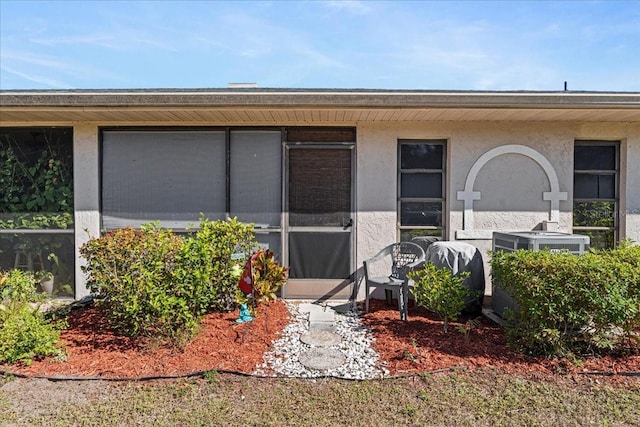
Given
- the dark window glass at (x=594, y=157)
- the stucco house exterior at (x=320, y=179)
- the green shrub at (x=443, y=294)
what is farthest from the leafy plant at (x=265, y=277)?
the dark window glass at (x=594, y=157)

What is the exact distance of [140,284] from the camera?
383 cm

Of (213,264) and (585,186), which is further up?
(585,186)

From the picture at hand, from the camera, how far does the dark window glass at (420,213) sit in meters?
5.84

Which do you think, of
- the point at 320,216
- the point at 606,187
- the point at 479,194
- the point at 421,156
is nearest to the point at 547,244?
the point at 479,194

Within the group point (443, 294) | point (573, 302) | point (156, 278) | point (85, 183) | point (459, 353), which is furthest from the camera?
point (85, 183)

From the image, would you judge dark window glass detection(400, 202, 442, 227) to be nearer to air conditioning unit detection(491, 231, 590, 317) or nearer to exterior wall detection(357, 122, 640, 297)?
exterior wall detection(357, 122, 640, 297)

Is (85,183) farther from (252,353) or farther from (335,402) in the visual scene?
(335,402)

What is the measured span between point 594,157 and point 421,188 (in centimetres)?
263

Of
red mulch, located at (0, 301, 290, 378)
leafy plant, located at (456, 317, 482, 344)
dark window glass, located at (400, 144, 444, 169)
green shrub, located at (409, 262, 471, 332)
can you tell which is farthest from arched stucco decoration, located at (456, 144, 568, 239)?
red mulch, located at (0, 301, 290, 378)

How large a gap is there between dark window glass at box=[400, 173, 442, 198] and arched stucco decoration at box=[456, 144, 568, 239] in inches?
13.6

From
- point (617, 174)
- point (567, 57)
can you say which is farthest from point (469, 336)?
point (567, 57)

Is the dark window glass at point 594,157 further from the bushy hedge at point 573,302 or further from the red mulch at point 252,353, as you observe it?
the red mulch at point 252,353

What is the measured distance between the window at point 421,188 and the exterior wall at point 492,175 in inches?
5.6

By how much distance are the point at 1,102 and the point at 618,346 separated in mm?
7328
